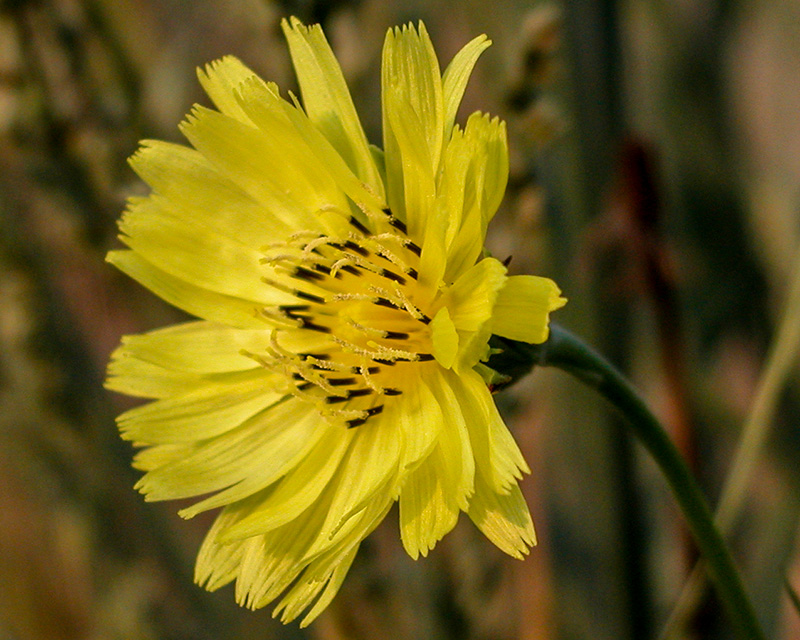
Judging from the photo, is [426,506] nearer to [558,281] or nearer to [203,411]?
[203,411]

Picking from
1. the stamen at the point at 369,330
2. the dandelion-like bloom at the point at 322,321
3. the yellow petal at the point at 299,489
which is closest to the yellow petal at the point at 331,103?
the dandelion-like bloom at the point at 322,321

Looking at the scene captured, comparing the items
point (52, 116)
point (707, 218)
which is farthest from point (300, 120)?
point (707, 218)

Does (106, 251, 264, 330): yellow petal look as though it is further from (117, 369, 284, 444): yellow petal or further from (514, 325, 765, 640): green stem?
(514, 325, 765, 640): green stem

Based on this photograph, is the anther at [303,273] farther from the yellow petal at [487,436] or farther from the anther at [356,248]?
the yellow petal at [487,436]

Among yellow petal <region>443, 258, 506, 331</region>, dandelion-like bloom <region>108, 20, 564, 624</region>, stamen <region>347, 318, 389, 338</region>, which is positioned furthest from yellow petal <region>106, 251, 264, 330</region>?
yellow petal <region>443, 258, 506, 331</region>

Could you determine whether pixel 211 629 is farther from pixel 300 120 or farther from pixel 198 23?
pixel 198 23
